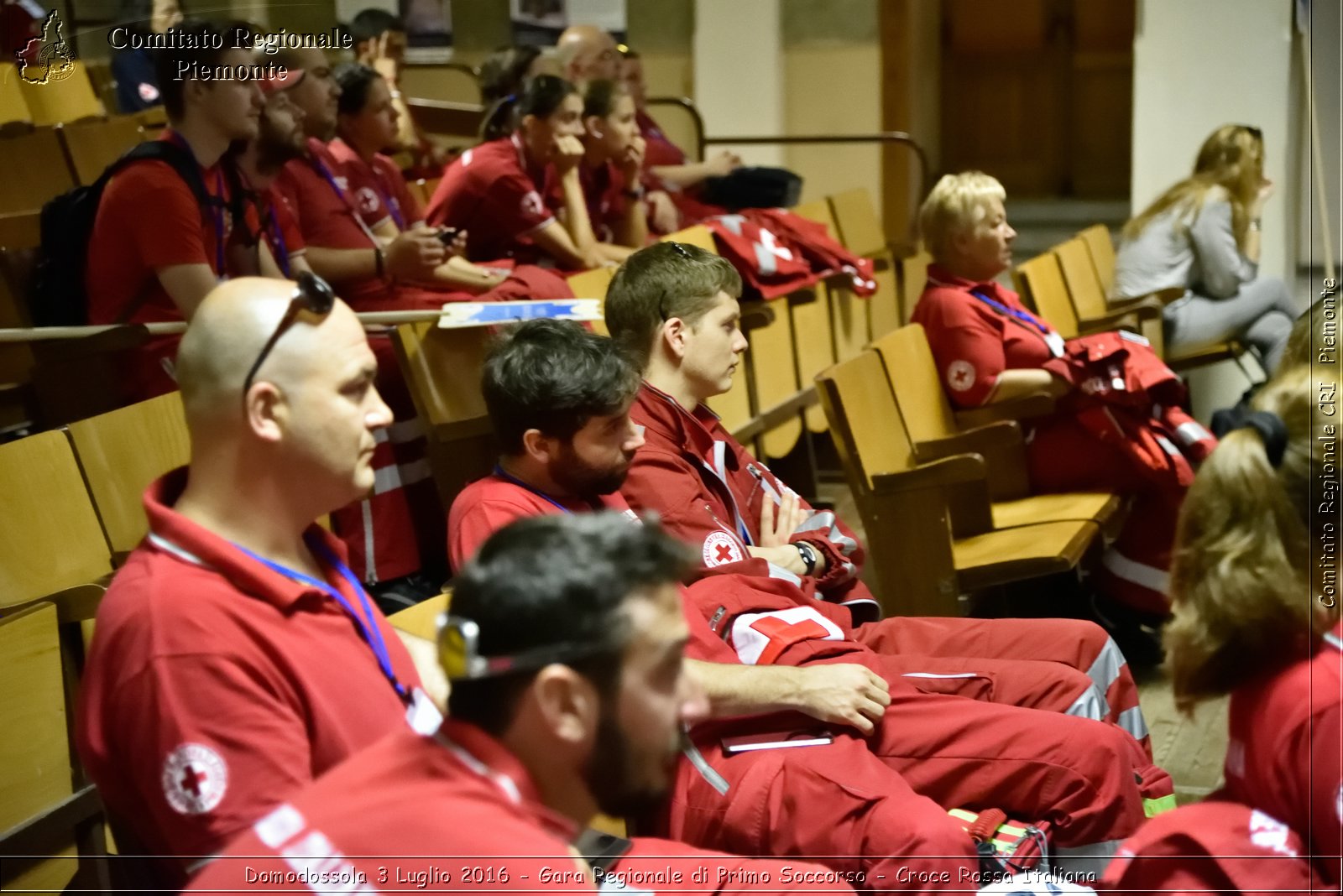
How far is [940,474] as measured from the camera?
291 cm

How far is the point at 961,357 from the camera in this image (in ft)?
11.4

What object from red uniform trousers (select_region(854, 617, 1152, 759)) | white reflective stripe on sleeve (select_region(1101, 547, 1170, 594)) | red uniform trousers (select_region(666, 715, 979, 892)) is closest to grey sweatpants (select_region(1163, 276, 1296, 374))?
white reflective stripe on sleeve (select_region(1101, 547, 1170, 594))

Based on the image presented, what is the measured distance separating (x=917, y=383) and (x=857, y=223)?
2.21 metres

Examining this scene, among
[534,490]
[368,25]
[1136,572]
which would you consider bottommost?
[1136,572]

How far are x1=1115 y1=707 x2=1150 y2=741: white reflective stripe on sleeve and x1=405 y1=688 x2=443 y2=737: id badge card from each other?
4.21 feet

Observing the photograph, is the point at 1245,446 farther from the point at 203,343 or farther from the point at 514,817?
the point at 203,343

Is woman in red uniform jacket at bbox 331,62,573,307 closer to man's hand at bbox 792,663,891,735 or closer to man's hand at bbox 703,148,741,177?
man's hand at bbox 703,148,741,177

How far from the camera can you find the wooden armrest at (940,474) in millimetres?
2898

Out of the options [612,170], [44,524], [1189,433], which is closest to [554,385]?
[44,524]

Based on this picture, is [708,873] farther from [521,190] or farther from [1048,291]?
[1048,291]

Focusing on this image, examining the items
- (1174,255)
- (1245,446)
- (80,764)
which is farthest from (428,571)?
(1174,255)

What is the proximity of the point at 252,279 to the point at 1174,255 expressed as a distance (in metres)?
4.09

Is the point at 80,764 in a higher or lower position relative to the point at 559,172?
lower

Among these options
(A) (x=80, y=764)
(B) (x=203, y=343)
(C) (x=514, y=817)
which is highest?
(B) (x=203, y=343)
